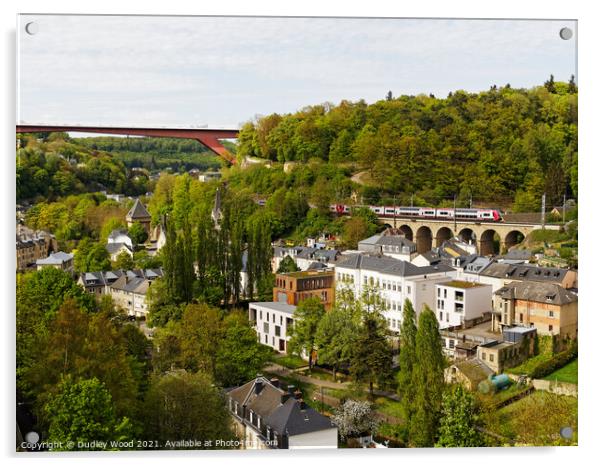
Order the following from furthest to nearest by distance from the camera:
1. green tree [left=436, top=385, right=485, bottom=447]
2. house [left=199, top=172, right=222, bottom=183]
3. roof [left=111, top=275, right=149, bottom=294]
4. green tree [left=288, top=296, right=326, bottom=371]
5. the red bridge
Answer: house [left=199, top=172, right=222, bottom=183]
roof [left=111, top=275, right=149, bottom=294]
green tree [left=288, top=296, right=326, bottom=371]
the red bridge
green tree [left=436, top=385, right=485, bottom=447]

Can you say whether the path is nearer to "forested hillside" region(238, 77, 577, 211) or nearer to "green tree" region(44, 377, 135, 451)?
"green tree" region(44, 377, 135, 451)

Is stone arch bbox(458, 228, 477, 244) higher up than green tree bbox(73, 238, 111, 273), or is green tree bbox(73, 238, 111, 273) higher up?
stone arch bbox(458, 228, 477, 244)

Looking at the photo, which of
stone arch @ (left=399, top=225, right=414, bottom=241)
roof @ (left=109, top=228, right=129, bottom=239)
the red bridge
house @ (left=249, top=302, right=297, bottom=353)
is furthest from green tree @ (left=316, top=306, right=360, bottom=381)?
roof @ (left=109, top=228, right=129, bottom=239)

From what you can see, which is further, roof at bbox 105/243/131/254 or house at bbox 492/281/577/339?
roof at bbox 105/243/131/254

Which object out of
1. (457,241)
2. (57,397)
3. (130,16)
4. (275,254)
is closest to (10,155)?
(130,16)

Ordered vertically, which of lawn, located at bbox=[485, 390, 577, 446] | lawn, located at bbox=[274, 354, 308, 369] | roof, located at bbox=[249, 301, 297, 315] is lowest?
lawn, located at bbox=[485, 390, 577, 446]

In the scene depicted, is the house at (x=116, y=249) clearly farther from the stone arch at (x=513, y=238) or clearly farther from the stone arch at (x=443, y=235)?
the stone arch at (x=513, y=238)

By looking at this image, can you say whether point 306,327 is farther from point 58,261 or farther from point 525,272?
point 58,261

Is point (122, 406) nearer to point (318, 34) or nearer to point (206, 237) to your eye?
point (206, 237)
